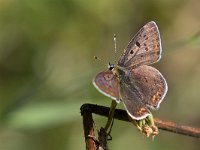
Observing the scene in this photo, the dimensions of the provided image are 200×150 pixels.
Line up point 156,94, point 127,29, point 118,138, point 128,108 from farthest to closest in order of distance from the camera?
point 127,29 → point 118,138 → point 156,94 → point 128,108

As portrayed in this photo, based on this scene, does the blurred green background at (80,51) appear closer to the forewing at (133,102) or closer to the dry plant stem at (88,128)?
the forewing at (133,102)

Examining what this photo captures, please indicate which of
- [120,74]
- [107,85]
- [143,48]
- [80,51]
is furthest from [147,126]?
[80,51]

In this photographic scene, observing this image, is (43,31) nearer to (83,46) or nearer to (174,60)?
(83,46)

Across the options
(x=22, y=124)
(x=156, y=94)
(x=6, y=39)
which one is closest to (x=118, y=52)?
(x=6, y=39)

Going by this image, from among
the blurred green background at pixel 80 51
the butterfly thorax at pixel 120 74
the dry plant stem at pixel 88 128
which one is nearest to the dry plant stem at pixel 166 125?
the dry plant stem at pixel 88 128

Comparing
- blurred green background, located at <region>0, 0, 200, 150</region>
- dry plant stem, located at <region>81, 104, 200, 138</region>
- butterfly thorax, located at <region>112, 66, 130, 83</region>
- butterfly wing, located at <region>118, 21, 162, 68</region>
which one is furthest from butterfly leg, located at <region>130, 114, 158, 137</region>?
blurred green background, located at <region>0, 0, 200, 150</region>
